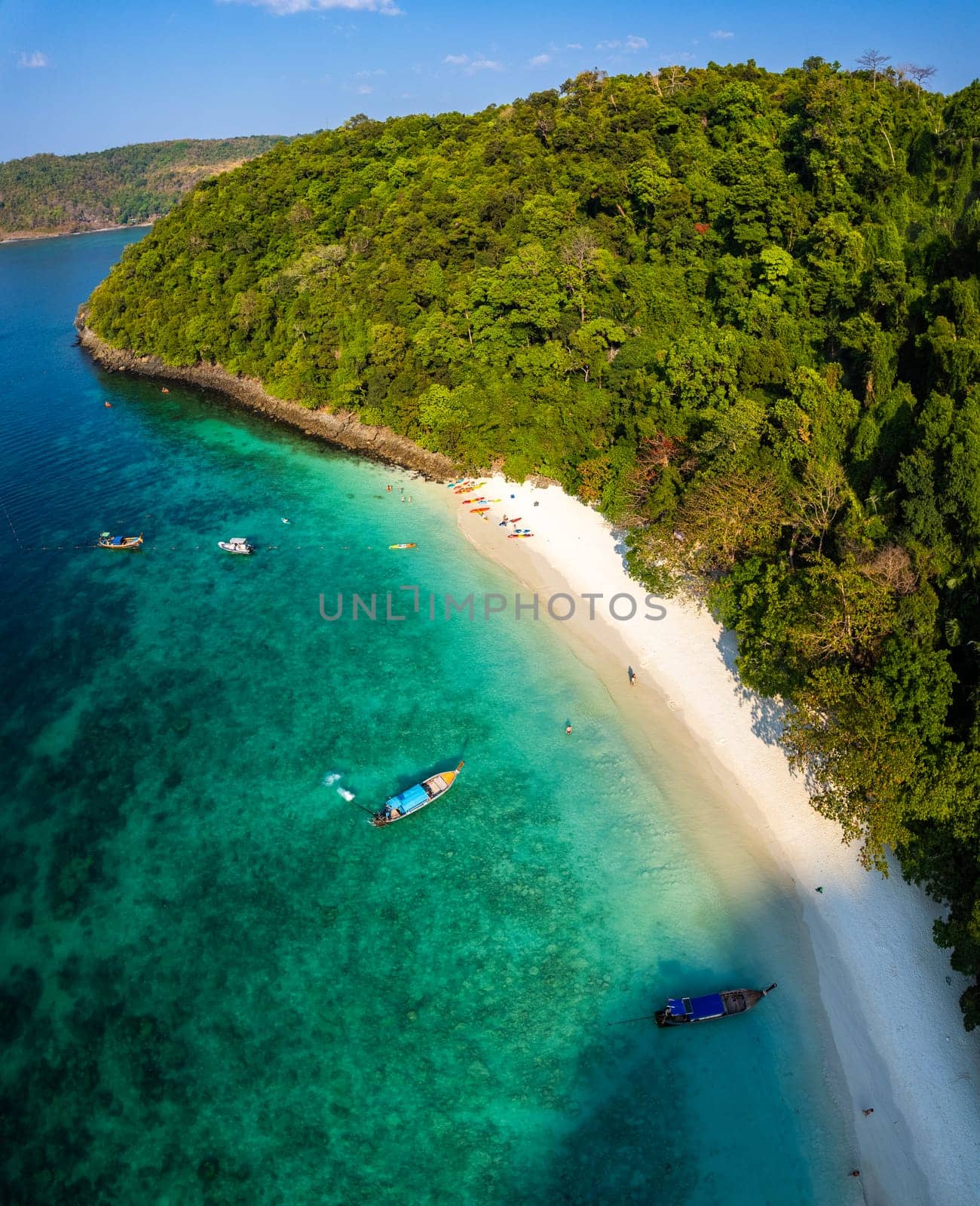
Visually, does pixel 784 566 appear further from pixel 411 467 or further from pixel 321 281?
pixel 321 281

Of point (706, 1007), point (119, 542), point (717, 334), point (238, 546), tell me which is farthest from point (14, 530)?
point (706, 1007)

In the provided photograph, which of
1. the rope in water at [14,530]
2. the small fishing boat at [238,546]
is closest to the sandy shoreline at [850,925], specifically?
the small fishing boat at [238,546]

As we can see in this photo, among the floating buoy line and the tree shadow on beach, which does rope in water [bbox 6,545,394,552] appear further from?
the tree shadow on beach

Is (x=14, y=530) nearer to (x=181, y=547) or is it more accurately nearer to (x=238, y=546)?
(x=181, y=547)

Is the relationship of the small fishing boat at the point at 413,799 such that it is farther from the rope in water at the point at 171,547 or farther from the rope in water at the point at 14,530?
the rope in water at the point at 14,530

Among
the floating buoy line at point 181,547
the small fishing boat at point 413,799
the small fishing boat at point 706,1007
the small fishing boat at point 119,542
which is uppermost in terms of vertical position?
the small fishing boat at point 119,542

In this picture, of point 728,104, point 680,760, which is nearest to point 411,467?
point 680,760
